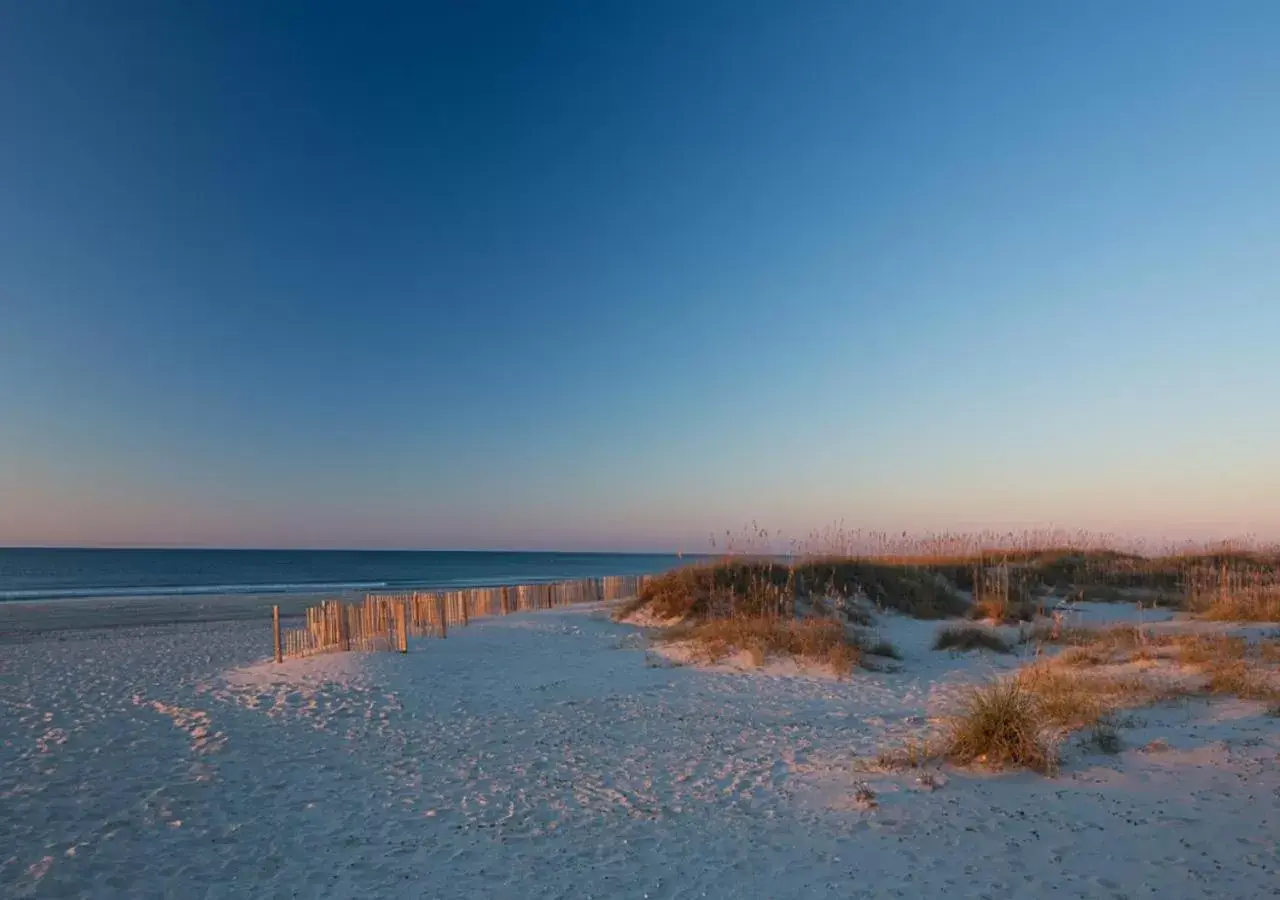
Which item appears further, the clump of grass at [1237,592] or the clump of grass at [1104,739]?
the clump of grass at [1237,592]

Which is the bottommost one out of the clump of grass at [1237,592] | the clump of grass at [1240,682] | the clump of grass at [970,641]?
the clump of grass at [970,641]

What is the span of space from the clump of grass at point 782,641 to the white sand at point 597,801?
0.83 meters

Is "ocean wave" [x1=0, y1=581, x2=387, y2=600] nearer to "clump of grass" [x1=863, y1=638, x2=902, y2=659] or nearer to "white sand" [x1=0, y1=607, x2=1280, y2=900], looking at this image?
"white sand" [x1=0, y1=607, x2=1280, y2=900]

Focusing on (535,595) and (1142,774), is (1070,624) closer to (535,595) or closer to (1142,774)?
(1142,774)

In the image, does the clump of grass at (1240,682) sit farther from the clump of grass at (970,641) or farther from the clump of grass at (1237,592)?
the clump of grass at (1237,592)

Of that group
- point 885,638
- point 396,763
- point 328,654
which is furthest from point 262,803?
point 885,638

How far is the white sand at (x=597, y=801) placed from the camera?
4.67 m

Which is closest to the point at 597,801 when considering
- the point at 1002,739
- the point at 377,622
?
the point at 1002,739

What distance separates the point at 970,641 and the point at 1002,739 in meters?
6.72

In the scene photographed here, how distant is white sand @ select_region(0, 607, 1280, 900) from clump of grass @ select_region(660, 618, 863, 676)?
83 cm

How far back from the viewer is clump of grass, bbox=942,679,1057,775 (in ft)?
19.7

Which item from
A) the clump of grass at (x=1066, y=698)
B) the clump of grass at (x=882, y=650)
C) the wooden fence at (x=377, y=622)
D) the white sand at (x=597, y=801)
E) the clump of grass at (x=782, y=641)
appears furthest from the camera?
the wooden fence at (x=377, y=622)

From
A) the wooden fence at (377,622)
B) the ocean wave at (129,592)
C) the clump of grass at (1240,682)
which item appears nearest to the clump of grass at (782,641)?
the clump of grass at (1240,682)

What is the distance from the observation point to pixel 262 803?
617 centimetres
